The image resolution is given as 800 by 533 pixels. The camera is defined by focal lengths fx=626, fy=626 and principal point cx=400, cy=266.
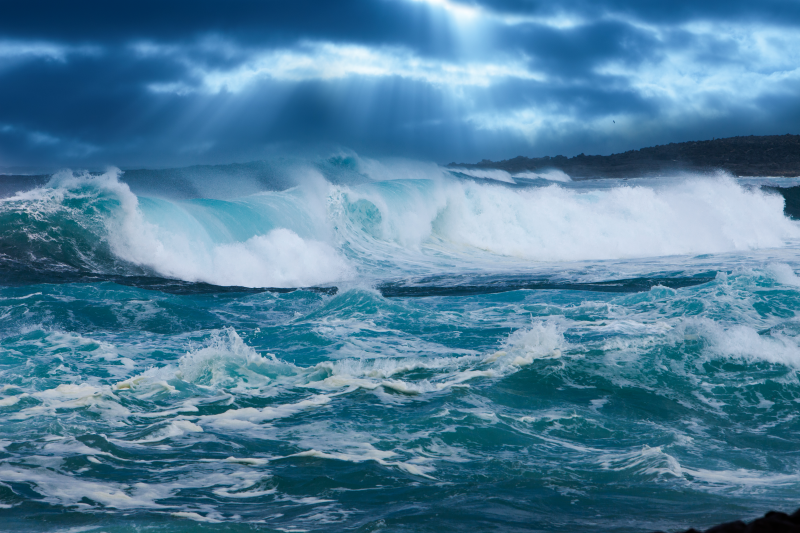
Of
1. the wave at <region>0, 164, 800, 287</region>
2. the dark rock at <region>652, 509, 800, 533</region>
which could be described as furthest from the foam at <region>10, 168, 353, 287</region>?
the dark rock at <region>652, 509, 800, 533</region>

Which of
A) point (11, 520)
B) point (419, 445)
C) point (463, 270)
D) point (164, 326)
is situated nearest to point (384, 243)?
point (463, 270)

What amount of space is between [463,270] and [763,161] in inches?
3667

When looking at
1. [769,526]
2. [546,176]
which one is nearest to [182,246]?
[769,526]

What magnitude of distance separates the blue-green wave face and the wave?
0.49 feet

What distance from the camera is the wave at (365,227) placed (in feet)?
56.9

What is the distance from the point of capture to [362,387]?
24.4 feet

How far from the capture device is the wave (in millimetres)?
17328

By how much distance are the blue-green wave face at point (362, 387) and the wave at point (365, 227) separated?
0.49ft

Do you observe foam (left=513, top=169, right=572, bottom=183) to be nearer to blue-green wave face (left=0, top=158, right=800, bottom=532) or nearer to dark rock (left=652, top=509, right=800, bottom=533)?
blue-green wave face (left=0, top=158, right=800, bottom=532)

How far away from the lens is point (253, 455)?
213 inches

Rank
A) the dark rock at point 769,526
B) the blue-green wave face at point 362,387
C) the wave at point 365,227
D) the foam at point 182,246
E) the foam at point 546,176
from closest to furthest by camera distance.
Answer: the dark rock at point 769,526
the blue-green wave face at point 362,387
the foam at point 182,246
the wave at point 365,227
the foam at point 546,176

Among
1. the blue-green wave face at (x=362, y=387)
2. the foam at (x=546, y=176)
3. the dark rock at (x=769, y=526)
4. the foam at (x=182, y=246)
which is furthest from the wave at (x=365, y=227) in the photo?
the foam at (x=546, y=176)

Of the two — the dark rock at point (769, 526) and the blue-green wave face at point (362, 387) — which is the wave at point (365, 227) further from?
the dark rock at point (769, 526)

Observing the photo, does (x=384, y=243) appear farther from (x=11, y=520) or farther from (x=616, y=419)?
(x=11, y=520)
